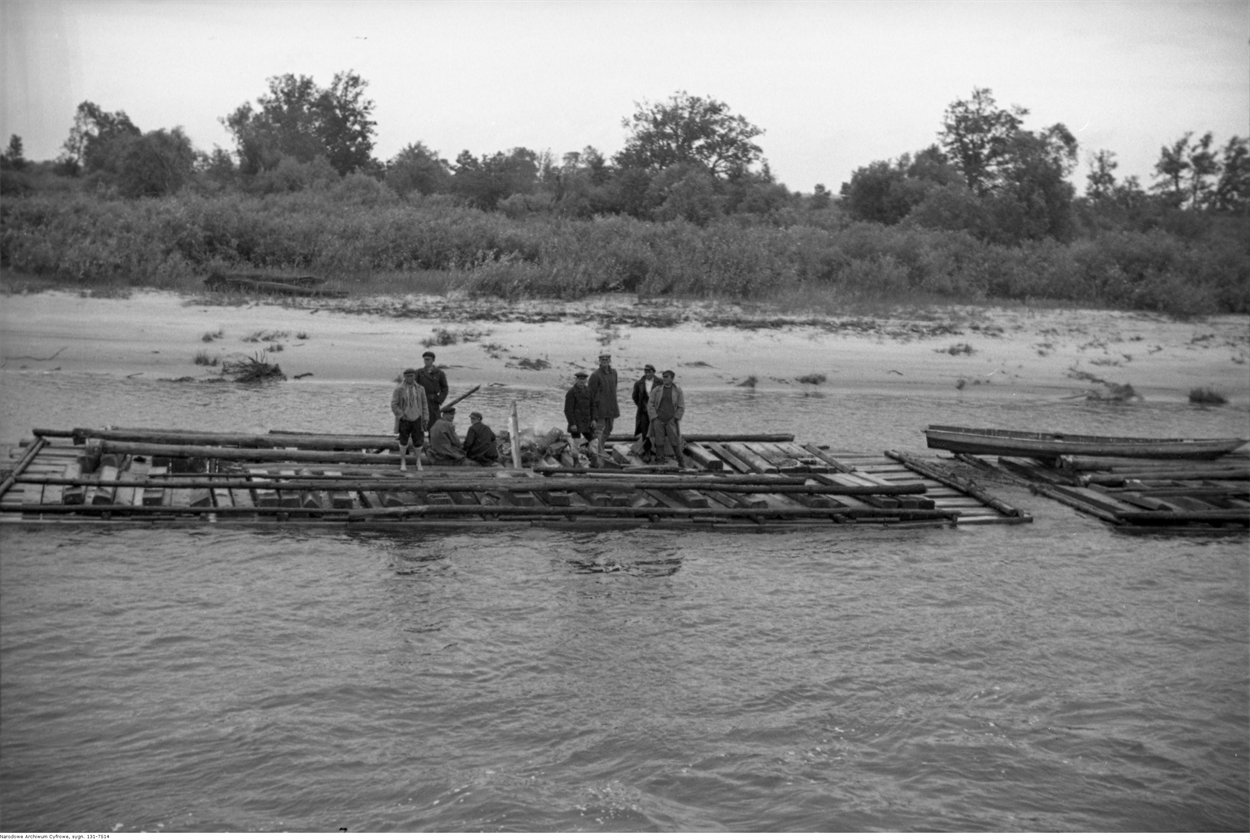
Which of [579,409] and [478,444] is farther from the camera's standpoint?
[579,409]

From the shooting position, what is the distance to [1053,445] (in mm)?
20312

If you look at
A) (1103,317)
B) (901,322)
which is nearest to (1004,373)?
(901,322)

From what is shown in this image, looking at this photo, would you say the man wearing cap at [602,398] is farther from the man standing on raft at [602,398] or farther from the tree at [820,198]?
the tree at [820,198]

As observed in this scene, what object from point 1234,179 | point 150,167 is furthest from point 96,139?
point 1234,179

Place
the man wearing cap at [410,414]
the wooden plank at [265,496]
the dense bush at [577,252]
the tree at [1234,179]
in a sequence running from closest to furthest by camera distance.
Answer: the wooden plank at [265,496], the man wearing cap at [410,414], the dense bush at [577,252], the tree at [1234,179]

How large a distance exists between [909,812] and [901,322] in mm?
24395

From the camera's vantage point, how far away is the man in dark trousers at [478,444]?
17.1m

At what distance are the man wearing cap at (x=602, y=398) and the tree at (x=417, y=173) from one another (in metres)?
29.9

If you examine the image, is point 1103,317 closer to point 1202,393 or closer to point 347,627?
point 1202,393

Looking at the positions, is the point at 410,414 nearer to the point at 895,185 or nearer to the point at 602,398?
the point at 602,398

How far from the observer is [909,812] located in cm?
996

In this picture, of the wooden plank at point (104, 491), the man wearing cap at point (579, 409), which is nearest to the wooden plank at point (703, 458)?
the man wearing cap at point (579, 409)

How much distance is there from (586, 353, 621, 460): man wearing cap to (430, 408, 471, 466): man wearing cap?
211cm

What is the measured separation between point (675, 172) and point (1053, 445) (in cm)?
2762
